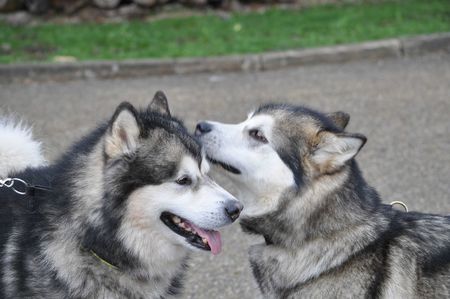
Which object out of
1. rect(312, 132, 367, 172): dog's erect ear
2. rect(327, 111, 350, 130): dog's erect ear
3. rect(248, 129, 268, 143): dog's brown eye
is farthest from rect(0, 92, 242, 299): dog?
rect(327, 111, 350, 130): dog's erect ear

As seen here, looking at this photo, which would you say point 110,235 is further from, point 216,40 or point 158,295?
point 216,40

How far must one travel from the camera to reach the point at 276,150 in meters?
4.10

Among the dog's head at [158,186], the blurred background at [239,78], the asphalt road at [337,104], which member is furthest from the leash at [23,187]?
the asphalt road at [337,104]

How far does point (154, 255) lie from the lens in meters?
3.79

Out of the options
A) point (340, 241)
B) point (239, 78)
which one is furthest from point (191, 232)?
point (239, 78)

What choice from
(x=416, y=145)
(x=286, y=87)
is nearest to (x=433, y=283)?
(x=416, y=145)

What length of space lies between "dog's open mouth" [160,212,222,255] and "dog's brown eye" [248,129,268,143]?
0.61 meters

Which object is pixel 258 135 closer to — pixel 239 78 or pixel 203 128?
pixel 203 128

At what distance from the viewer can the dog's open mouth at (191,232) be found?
380cm

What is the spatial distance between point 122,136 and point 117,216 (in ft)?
1.31

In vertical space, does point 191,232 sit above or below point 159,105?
below

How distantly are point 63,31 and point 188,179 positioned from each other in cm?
930

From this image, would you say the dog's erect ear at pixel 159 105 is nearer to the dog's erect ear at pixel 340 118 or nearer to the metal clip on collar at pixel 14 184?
the metal clip on collar at pixel 14 184

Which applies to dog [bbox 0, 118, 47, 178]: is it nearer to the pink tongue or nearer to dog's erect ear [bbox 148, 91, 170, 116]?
dog's erect ear [bbox 148, 91, 170, 116]
